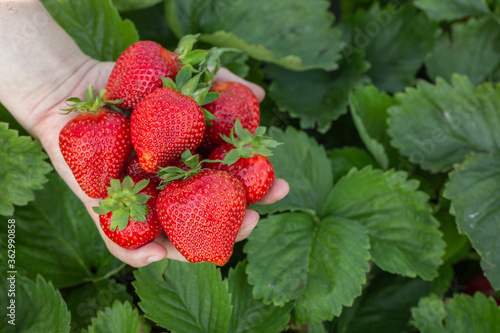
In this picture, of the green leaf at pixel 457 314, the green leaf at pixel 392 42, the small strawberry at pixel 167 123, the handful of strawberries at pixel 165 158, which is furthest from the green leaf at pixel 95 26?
the green leaf at pixel 457 314

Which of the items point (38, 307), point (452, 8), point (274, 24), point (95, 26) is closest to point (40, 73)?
point (95, 26)

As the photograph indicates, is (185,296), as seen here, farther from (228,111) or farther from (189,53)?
(189,53)

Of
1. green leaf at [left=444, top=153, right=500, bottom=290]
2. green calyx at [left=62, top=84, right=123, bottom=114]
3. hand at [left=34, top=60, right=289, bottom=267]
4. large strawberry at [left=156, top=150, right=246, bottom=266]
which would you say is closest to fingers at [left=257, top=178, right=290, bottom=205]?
hand at [left=34, top=60, right=289, bottom=267]

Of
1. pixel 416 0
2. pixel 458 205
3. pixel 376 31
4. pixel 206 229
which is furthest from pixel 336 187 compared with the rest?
pixel 416 0

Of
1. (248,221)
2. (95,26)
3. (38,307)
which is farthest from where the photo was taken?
(95,26)

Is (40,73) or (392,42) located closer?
(40,73)

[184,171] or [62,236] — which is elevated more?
[184,171]

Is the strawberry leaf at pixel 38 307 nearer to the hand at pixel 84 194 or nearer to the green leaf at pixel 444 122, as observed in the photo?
the hand at pixel 84 194
